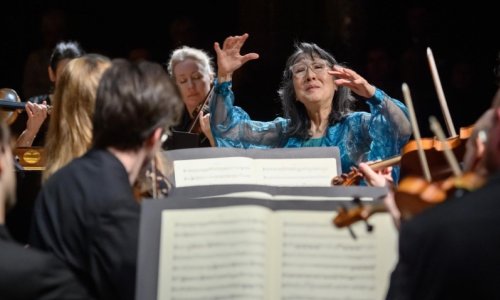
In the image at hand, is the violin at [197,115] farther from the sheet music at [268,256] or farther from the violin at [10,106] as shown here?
the sheet music at [268,256]

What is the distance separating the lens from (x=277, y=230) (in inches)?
88.5

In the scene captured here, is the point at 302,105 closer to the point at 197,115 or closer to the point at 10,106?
the point at 197,115

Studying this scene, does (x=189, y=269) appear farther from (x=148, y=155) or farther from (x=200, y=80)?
(x=200, y=80)

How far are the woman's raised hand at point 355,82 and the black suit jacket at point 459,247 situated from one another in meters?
1.74

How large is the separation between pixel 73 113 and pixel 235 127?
4.19 feet

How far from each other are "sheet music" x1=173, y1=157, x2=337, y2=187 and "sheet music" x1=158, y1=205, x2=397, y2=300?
0.66m

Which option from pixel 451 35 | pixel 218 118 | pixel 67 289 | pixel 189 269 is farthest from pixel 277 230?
pixel 451 35

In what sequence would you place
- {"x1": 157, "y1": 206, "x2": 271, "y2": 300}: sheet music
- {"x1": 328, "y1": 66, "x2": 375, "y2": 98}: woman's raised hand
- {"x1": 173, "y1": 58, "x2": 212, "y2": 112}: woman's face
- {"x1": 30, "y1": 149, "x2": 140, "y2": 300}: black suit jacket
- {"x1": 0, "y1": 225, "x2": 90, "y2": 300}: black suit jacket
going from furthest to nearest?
1. {"x1": 173, "y1": 58, "x2": 212, "y2": 112}: woman's face
2. {"x1": 328, "y1": 66, "x2": 375, "y2": 98}: woman's raised hand
3. {"x1": 157, "y1": 206, "x2": 271, "y2": 300}: sheet music
4. {"x1": 30, "y1": 149, "x2": 140, "y2": 300}: black suit jacket
5. {"x1": 0, "y1": 225, "x2": 90, "y2": 300}: black suit jacket

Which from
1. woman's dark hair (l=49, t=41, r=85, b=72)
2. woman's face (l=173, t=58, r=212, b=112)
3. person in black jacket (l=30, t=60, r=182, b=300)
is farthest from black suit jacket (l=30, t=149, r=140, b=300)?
woman's dark hair (l=49, t=41, r=85, b=72)

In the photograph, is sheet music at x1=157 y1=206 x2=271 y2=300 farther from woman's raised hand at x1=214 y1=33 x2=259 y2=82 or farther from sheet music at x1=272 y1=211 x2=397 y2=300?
woman's raised hand at x1=214 y1=33 x2=259 y2=82

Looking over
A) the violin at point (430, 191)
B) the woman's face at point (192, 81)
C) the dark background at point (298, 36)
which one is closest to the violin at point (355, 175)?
the violin at point (430, 191)

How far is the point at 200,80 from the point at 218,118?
2.05 feet

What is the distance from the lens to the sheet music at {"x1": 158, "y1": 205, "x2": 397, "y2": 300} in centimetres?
220

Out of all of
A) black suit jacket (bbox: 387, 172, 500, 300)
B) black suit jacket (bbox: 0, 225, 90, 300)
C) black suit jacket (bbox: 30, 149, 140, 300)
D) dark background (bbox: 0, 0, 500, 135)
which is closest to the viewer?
black suit jacket (bbox: 387, 172, 500, 300)
